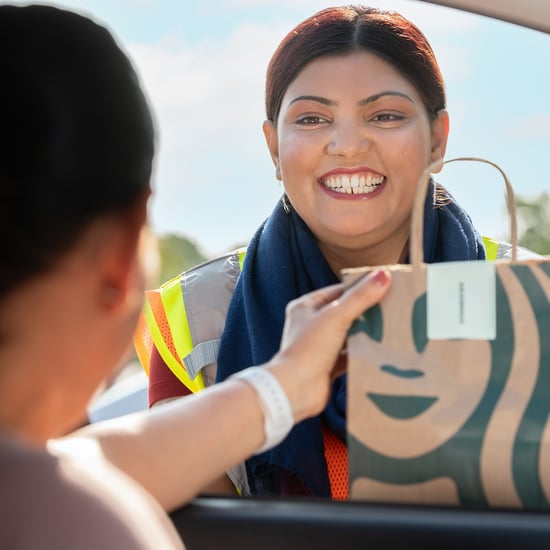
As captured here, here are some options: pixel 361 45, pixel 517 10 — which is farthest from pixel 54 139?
pixel 361 45

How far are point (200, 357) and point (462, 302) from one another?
82cm

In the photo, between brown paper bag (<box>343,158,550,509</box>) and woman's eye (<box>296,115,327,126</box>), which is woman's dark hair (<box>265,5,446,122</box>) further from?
brown paper bag (<box>343,158,550,509</box>)

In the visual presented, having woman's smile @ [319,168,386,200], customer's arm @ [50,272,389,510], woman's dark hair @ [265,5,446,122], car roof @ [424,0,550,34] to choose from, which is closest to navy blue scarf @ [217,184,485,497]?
woman's smile @ [319,168,386,200]

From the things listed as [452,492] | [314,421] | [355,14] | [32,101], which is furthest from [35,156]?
[355,14]

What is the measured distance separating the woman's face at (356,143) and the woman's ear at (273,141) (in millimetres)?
125

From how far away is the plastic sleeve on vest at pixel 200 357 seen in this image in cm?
187

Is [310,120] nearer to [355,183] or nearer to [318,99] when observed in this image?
[318,99]

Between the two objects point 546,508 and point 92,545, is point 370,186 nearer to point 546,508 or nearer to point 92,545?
point 546,508

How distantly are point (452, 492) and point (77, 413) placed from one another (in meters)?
0.57

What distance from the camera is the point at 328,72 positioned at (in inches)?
72.0

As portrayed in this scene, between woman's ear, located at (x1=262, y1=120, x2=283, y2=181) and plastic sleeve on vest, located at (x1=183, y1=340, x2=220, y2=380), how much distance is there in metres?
0.42

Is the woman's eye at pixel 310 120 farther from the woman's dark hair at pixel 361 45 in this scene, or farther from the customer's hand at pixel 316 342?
the customer's hand at pixel 316 342

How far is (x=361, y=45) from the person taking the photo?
1.84m

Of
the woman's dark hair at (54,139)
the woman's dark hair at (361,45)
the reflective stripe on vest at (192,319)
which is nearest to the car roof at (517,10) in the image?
the woman's dark hair at (361,45)
